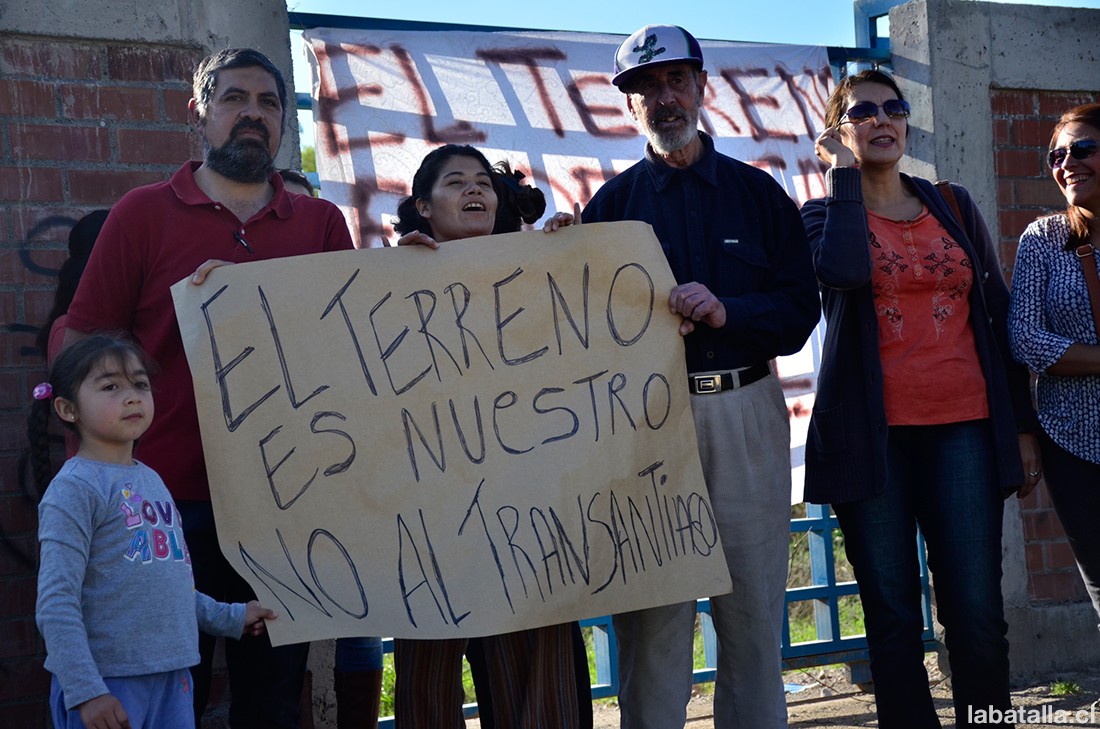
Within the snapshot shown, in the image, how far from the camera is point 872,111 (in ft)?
11.0

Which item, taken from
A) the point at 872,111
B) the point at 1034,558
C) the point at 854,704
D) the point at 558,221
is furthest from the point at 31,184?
the point at 1034,558

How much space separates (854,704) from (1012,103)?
109 inches

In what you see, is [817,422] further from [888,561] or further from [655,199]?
[655,199]

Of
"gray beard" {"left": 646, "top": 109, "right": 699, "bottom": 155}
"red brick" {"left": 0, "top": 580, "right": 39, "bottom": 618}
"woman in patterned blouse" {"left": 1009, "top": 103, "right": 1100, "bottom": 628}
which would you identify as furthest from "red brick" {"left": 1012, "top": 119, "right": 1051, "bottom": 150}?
"red brick" {"left": 0, "top": 580, "right": 39, "bottom": 618}

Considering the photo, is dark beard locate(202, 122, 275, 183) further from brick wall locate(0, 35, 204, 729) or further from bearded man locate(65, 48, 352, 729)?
brick wall locate(0, 35, 204, 729)

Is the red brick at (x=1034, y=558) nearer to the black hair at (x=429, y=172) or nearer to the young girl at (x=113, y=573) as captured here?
the black hair at (x=429, y=172)

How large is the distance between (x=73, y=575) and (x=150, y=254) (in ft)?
2.86

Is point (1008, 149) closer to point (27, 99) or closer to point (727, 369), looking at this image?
point (727, 369)

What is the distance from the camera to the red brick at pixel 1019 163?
5195 millimetres

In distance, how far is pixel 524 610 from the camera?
280cm

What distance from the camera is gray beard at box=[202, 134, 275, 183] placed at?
299cm

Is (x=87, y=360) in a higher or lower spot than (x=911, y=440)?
higher

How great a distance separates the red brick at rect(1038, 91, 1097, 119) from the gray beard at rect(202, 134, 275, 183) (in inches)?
151

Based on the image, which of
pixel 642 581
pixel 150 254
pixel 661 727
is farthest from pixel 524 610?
pixel 150 254
